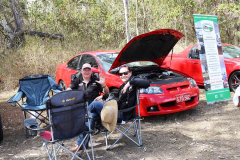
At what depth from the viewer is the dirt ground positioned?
11.0 ft

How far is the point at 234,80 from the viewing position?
6.30 metres

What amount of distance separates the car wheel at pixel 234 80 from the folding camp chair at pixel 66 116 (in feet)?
15.6

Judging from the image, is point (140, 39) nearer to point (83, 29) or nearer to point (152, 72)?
point (152, 72)

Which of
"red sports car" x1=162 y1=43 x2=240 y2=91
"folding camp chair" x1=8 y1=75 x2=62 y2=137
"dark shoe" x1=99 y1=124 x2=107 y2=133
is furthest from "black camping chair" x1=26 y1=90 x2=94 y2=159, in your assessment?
"red sports car" x1=162 y1=43 x2=240 y2=91

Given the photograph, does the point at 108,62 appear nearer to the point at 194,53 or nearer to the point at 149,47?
the point at 149,47

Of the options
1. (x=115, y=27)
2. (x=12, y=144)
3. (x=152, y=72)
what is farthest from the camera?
(x=115, y=27)

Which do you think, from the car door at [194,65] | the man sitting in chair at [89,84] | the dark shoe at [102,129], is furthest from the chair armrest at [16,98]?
the car door at [194,65]

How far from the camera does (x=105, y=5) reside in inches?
770

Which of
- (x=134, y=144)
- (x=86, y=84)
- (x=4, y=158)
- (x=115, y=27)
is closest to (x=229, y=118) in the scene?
(x=134, y=144)

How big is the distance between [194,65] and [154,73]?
2395 mm

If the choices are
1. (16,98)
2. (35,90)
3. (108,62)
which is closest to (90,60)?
(108,62)

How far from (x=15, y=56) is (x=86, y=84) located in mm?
7502

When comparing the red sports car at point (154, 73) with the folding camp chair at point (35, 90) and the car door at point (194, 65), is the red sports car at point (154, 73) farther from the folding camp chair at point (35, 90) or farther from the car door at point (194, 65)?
the car door at point (194, 65)

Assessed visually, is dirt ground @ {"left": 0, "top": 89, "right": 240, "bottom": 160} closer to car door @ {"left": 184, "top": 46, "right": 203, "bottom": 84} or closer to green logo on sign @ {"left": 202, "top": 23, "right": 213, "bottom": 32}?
car door @ {"left": 184, "top": 46, "right": 203, "bottom": 84}
